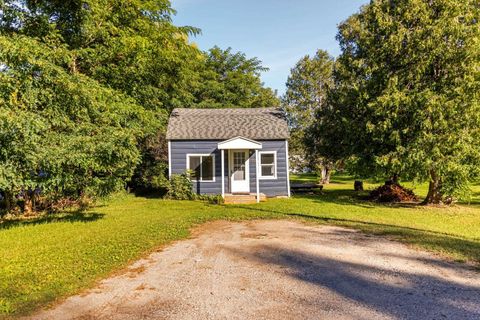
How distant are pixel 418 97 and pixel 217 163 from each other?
972 centimetres

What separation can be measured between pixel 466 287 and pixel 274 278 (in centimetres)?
286

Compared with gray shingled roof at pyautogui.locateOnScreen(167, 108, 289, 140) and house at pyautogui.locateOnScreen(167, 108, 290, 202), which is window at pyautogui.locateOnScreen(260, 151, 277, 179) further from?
gray shingled roof at pyautogui.locateOnScreen(167, 108, 289, 140)

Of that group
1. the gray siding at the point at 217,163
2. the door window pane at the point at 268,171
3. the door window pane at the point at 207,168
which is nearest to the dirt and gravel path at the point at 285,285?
the gray siding at the point at 217,163

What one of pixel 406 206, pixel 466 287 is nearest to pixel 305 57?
pixel 406 206

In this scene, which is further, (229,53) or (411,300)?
Answer: (229,53)

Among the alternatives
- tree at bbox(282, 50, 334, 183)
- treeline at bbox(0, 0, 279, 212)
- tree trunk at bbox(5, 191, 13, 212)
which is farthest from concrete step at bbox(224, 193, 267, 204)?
tree at bbox(282, 50, 334, 183)

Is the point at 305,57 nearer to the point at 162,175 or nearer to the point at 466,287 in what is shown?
the point at 162,175

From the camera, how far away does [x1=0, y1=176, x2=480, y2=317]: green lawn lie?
5473 mm

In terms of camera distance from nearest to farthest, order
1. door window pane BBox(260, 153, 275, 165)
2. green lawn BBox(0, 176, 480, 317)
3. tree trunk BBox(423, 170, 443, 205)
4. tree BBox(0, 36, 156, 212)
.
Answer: green lawn BBox(0, 176, 480, 317) → tree BBox(0, 36, 156, 212) → tree trunk BBox(423, 170, 443, 205) → door window pane BBox(260, 153, 275, 165)

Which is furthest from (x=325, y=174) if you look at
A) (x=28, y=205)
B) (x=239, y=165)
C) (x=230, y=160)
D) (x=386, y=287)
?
(x=386, y=287)

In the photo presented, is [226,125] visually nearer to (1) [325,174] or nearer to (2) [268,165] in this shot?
(2) [268,165]

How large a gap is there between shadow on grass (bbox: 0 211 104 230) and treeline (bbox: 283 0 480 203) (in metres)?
11.5

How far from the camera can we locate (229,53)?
94.4ft

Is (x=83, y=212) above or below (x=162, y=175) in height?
below
